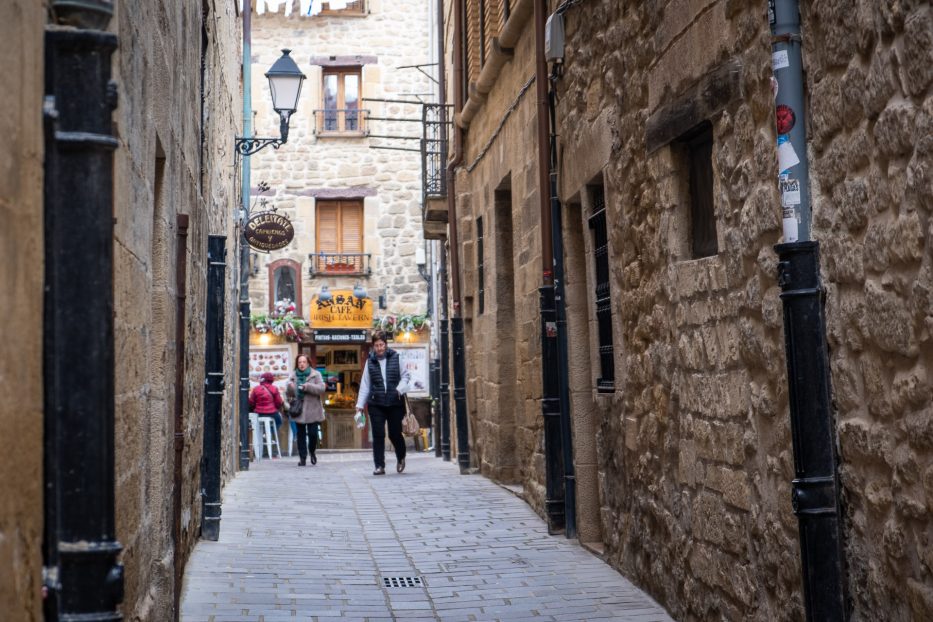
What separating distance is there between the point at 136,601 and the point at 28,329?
2088 millimetres

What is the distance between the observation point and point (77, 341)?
241 cm

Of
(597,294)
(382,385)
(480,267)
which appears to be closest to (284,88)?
(480,267)

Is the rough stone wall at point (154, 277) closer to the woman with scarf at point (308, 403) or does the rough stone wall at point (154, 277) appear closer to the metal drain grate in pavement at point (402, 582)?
the metal drain grate in pavement at point (402, 582)

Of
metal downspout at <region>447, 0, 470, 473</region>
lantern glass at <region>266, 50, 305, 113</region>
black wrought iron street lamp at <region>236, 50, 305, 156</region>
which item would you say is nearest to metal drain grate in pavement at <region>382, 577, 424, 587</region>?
metal downspout at <region>447, 0, 470, 473</region>

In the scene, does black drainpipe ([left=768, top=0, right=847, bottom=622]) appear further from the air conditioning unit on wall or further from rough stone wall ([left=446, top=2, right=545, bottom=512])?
rough stone wall ([left=446, top=2, right=545, bottom=512])

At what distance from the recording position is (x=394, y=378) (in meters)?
13.6

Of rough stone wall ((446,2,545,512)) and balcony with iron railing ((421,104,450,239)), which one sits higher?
balcony with iron railing ((421,104,450,239))

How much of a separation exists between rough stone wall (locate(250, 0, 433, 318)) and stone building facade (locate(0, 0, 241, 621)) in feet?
43.7

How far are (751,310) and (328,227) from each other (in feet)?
65.3

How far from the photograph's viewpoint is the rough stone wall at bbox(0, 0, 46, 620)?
223cm

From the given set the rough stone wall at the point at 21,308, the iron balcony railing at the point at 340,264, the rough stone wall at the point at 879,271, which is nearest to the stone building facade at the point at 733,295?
the rough stone wall at the point at 879,271

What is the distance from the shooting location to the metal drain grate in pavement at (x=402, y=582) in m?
6.68

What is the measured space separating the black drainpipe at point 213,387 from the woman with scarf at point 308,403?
7488 millimetres

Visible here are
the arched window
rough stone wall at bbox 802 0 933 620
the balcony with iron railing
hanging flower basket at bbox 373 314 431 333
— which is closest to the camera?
rough stone wall at bbox 802 0 933 620
